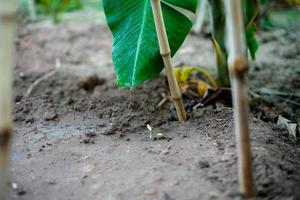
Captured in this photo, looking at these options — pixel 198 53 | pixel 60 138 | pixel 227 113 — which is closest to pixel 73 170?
pixel 60 138

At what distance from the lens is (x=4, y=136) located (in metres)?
0.93

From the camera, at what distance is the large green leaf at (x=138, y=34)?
1582 mm

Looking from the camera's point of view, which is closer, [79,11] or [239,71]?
[239,71]

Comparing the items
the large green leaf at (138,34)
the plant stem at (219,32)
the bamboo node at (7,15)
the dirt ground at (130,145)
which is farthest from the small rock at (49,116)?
the bamboo node at (7,15)

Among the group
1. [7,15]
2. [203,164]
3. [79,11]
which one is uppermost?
[7,15]

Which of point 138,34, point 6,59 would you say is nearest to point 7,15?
point 6,59

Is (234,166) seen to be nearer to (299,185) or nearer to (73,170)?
(299,185)

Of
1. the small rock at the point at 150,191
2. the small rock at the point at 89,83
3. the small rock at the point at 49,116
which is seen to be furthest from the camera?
the small rock at the point at 89,83

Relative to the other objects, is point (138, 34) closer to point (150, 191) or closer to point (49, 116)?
point (49, 116)

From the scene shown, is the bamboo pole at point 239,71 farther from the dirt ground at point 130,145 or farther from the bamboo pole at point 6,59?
the bamboo pole at point 6,59

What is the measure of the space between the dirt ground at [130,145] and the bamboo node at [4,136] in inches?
11.7

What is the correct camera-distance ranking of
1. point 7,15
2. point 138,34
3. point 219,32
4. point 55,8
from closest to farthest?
point 7,15 → point 138,34 → point 219,32 → point 55,8

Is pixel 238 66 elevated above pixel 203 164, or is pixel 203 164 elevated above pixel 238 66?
pixel 238 66

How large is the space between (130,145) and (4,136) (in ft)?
1.90
